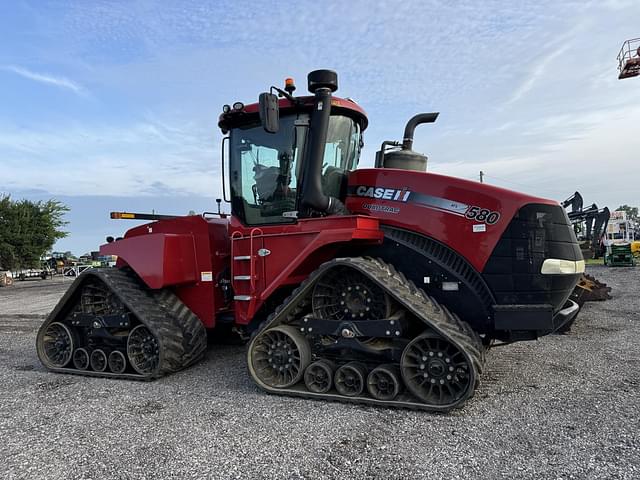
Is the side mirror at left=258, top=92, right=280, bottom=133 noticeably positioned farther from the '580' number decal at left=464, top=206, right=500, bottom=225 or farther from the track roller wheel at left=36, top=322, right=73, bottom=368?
the track roller wheel at left=36, top=322, right=73, bottom=368

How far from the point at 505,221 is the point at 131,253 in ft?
14.8

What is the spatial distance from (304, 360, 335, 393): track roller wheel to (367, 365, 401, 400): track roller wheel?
0.42 m

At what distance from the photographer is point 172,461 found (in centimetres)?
356

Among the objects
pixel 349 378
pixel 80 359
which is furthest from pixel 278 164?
pixel 80 359

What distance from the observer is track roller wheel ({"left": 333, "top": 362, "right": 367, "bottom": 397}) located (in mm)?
4668

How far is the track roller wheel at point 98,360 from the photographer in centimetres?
613

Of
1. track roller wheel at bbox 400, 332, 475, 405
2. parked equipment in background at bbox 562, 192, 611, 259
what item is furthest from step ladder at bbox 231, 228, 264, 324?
parked equipment in background at bbox 562, 192, 611, 259

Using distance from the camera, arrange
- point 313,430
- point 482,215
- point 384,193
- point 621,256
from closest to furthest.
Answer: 1. point 313,430
2. point 482,215
3. point 384,193
4. point 621,256

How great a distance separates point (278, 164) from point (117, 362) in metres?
3.16

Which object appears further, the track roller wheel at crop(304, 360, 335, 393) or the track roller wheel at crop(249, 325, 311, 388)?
the track roller wheel at crop(249, 325, 311, 388)

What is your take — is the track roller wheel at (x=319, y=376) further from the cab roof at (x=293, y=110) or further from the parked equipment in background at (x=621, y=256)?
the parked equipment in background at (x=621, y=256)

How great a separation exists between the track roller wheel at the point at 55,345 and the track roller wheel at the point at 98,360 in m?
0.42

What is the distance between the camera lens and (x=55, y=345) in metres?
6.49

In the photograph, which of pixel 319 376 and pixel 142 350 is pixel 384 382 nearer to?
pixel 319 376
